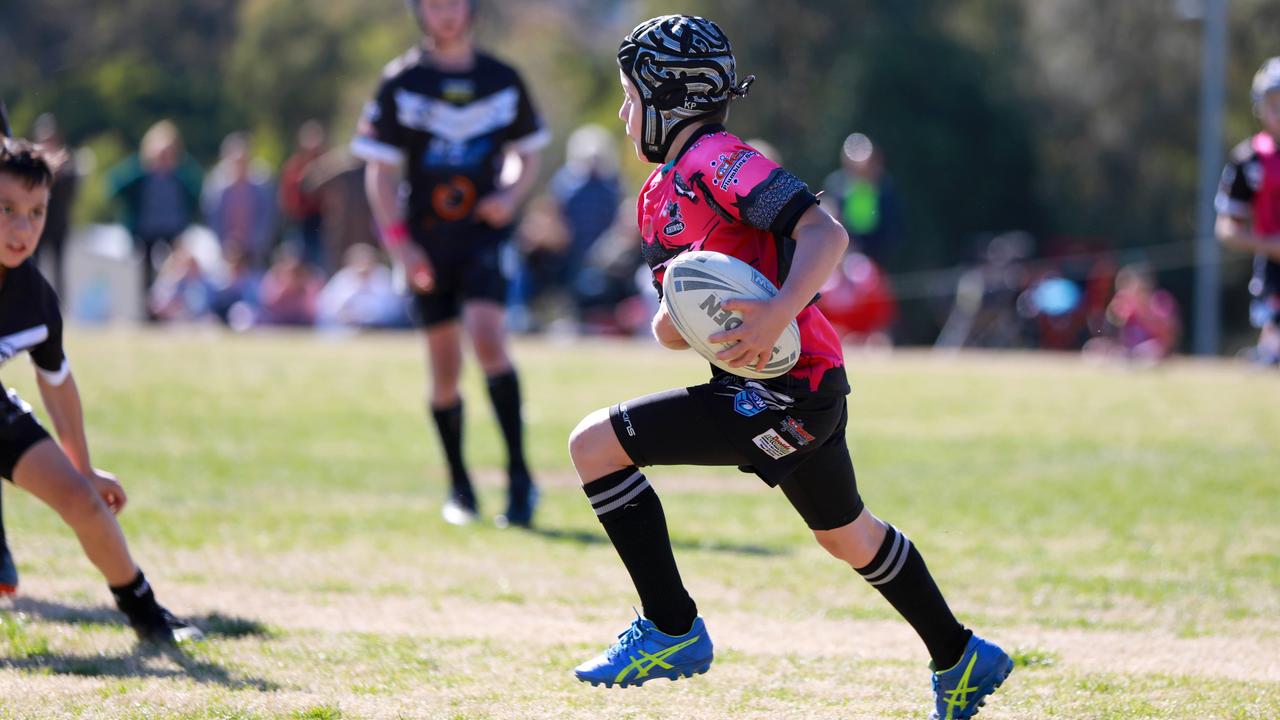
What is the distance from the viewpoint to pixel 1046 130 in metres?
31.6

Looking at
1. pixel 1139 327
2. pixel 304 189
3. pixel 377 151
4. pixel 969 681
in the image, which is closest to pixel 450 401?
pixel 377 151

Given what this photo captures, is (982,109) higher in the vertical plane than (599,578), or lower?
lower

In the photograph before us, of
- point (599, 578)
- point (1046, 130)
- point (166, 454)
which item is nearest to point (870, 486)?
point (599, 578)

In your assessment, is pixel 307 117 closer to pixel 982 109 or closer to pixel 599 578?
pixel 982 109

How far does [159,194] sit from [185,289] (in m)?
1.32

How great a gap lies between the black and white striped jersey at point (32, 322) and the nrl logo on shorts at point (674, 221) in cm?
203

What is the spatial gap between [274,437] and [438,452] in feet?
3.85

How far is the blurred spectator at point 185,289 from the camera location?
18.9m

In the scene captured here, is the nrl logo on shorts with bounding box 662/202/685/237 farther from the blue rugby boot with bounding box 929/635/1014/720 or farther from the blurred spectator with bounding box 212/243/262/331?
the blurred spectator with bounding box 212/243/262/331

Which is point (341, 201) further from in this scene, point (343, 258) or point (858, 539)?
point (858, 539)

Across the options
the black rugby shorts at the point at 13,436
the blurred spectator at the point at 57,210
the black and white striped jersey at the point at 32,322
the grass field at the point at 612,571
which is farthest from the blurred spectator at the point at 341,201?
the black rugby shorts at the point at 13,436

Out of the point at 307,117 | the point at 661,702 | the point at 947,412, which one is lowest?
the point at 307,117

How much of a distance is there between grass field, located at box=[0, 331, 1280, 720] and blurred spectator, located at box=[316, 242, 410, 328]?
6.37 meters

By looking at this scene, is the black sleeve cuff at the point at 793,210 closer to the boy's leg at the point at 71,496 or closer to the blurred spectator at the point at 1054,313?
the boy's leg at the point at 71,496
